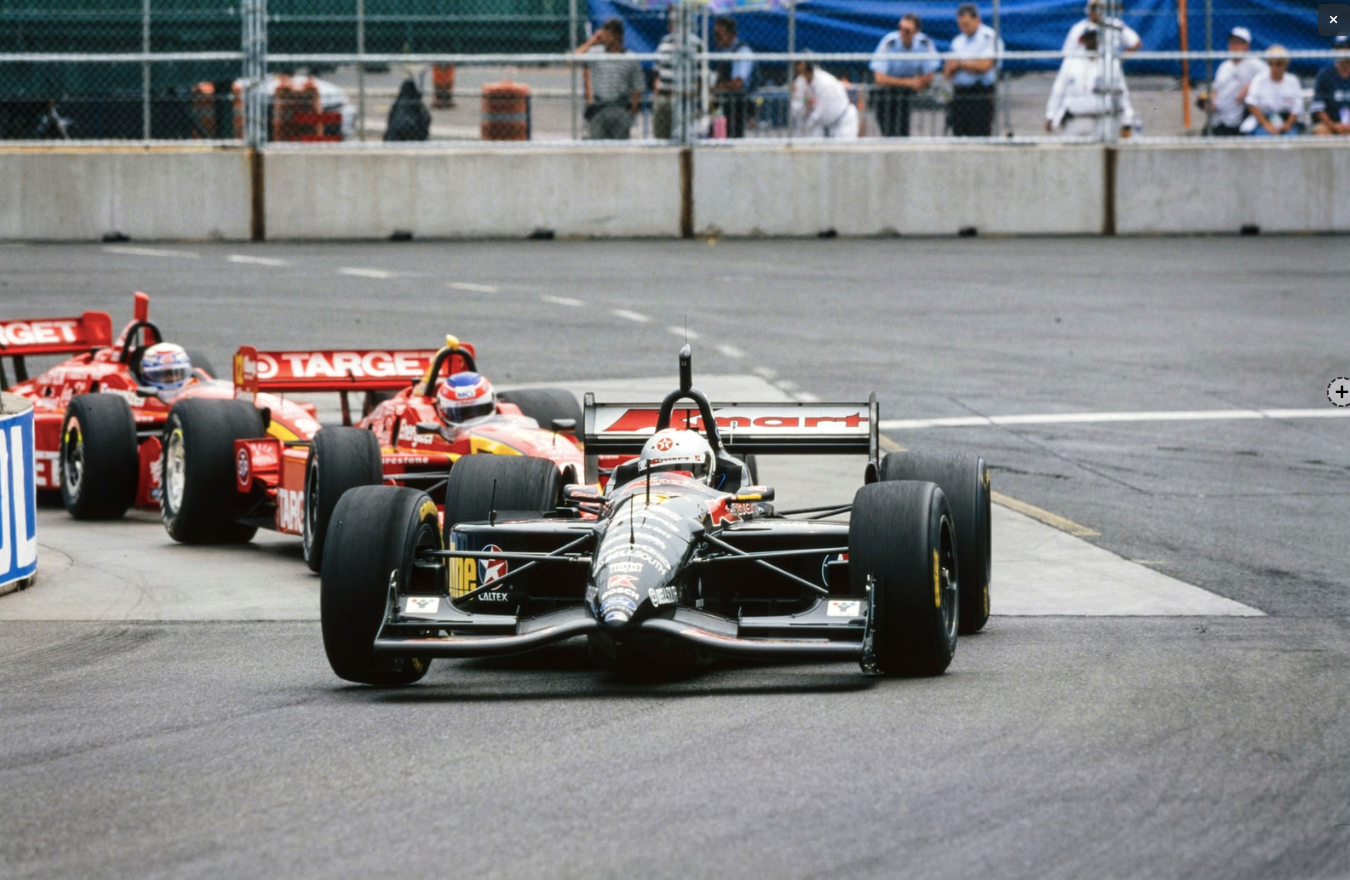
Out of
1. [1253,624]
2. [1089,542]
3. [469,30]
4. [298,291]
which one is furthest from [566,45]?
[1253,624]

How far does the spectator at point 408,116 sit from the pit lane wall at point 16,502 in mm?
13632

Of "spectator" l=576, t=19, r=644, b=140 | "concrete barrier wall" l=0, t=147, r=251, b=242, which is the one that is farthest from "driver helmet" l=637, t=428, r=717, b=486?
"spectator" l=576, t=19, r=644, b=140

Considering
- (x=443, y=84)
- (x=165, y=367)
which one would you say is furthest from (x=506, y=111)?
(x=165, y=367)

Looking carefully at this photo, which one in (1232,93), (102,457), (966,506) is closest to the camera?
(966,506)

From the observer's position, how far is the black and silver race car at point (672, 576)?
7.51 meters

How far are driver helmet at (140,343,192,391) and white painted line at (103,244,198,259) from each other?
28.9ft

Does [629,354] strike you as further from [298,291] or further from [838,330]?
[298,291]

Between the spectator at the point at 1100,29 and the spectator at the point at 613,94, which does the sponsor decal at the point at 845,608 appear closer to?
the spectator at the point at 613,94

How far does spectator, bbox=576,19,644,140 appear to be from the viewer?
24.0 metres

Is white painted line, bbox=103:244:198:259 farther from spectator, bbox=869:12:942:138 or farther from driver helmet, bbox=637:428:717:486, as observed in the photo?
driver helmet, bbox=637:428:717:486

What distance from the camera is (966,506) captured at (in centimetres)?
891

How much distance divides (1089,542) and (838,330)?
27.0 feet

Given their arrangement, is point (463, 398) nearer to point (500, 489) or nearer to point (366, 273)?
point (500, 489)

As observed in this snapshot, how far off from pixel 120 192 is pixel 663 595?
17.1 metres
